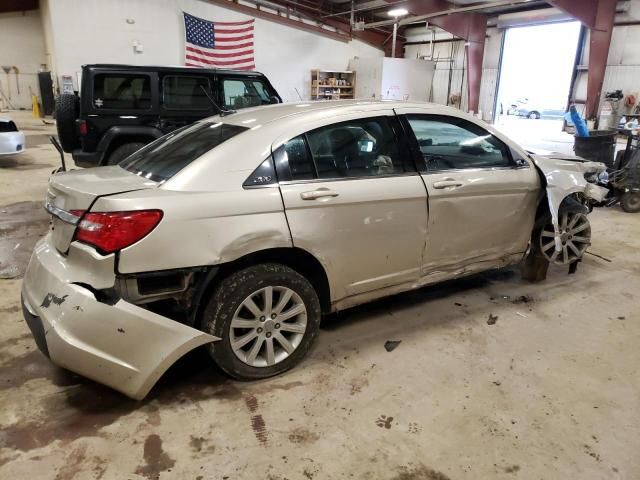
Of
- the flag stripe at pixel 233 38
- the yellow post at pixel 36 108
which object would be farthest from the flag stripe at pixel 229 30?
the yellow post at pixel 36 108

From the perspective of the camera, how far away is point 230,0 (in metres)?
15.3

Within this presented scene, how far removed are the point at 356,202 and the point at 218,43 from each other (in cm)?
1464

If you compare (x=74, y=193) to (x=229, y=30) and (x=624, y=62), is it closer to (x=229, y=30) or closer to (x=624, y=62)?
(x=624, y=62)

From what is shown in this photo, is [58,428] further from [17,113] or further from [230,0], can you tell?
[17,113]

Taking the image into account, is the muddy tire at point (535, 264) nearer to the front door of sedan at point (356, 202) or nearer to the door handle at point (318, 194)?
the front door of sedan at point (356, 202)

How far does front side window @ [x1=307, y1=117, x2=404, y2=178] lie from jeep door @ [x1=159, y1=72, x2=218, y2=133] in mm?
4209

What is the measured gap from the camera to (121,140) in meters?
6.18

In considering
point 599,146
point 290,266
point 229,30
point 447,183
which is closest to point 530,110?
point 229,30

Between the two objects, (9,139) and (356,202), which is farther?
(9,139)

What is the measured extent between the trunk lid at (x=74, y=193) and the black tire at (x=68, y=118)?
4408 mm

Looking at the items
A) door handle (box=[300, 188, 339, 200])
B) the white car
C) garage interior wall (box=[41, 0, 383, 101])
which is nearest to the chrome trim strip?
door handle (box=[300, 188, 339, 200])

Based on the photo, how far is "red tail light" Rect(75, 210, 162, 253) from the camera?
2.04 m

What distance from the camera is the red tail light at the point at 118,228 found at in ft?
6.68

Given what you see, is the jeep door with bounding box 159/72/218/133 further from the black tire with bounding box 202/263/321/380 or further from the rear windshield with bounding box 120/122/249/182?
the black tire with bounding box 202/263/321/380
